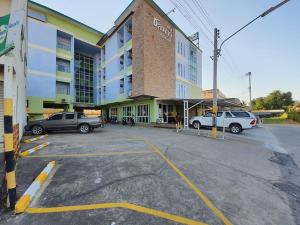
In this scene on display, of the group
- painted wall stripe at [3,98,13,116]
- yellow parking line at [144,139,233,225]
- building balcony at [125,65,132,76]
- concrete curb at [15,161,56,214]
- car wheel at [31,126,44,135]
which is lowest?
yellow parking line at [144,139,233,225]

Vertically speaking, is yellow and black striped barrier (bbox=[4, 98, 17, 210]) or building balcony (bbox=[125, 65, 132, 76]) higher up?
building balcony (bbox=[125, 65, 132, 76])

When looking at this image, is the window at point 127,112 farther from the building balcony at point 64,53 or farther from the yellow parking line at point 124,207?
the yellow parking line at point 124,207

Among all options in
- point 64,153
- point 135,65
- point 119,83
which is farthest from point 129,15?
point 64,153

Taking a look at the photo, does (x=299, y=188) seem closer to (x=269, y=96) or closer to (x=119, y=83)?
(x=119, y=83)

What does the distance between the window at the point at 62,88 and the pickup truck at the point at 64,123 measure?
15.0m

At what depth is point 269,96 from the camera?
67.4 metres

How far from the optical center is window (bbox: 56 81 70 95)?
27036 millimetres

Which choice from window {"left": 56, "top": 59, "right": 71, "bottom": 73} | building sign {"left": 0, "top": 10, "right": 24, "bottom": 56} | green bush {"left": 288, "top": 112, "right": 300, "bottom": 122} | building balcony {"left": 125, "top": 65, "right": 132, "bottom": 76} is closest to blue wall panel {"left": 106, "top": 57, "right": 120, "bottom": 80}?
building balcony {"left": 125, "top": 65, "right": 132, "bottom": 76}

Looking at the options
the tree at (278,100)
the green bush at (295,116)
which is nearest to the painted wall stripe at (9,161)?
the green bush at (295,116)

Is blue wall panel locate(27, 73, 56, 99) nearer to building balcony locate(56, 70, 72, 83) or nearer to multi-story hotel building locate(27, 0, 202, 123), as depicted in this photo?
multi-story hotel building locate(27, 0, 202, 123)

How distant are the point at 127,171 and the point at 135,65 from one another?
18.4m

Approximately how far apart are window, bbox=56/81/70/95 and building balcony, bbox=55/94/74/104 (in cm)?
69

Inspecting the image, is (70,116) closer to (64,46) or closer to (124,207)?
(124,207)

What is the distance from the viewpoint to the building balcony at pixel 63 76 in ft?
86.6
